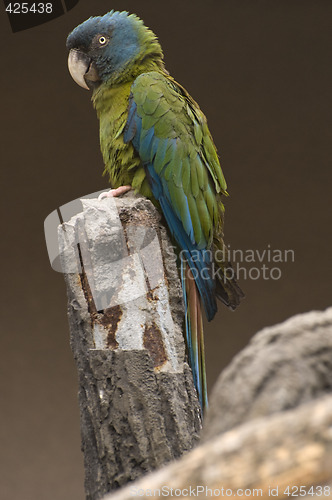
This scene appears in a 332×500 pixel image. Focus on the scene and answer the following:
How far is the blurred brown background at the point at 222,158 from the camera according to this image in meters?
2.70

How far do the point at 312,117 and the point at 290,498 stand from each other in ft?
8.34

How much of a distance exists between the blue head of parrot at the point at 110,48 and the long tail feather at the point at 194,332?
1.78ft

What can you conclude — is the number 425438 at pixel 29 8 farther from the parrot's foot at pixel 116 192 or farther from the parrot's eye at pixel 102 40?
the parrot's foot at pixel 116 192

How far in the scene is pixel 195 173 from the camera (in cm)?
148

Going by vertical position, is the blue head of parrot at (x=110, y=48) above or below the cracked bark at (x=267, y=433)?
above

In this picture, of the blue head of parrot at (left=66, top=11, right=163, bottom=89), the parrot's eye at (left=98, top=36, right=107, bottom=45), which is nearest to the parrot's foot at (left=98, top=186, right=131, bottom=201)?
the blue head of parrot at (left=66, top=11, right=163, bottom=89)

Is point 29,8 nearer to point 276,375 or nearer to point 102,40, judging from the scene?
point 102,40

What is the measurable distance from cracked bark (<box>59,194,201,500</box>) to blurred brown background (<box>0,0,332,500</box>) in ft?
5.20

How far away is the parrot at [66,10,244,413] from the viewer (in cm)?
144

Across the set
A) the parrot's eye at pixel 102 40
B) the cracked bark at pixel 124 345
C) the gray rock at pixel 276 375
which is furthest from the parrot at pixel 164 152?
the gray rock at pixel 276 375

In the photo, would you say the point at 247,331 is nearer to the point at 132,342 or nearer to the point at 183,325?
the point at 183,325

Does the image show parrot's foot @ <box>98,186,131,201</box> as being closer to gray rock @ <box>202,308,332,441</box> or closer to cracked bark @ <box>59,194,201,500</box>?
cracked bark @ <box>59,194,201,500</box>

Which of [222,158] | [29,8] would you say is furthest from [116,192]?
[222,158]

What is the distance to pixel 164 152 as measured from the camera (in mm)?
1471
